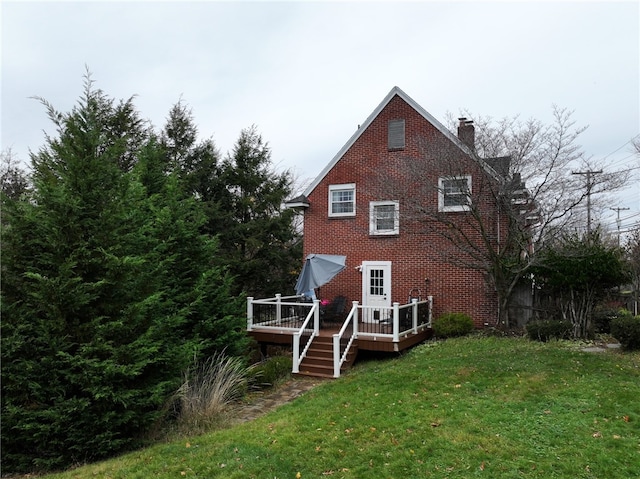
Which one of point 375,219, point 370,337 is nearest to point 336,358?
point 370,337

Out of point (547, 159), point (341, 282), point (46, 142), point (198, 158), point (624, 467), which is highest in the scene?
point (198, 158)

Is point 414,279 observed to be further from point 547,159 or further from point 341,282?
point 547,159

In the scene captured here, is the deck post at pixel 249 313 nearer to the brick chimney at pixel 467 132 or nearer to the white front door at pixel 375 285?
the white front door at pixel 375 285

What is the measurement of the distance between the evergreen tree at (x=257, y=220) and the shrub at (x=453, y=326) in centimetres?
1087

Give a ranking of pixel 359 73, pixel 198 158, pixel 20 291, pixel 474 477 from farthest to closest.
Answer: pixel 198 158 < pixel 359 73 < pixel 20 291 < pixel 474 477

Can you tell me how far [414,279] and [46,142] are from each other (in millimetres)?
11686

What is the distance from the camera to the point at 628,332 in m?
10.1

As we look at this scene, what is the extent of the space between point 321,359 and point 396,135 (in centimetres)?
870

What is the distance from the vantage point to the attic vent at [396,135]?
15344mm

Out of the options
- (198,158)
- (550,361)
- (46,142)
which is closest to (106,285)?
(46,142)

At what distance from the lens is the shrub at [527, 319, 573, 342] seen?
1169cm

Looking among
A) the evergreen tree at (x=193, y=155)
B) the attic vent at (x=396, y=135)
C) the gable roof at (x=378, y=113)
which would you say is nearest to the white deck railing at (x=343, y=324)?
the gable roof at (x=378, y=113)

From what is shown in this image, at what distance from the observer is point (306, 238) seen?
54.7 ft

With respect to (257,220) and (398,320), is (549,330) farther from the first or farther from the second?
(257,220)
